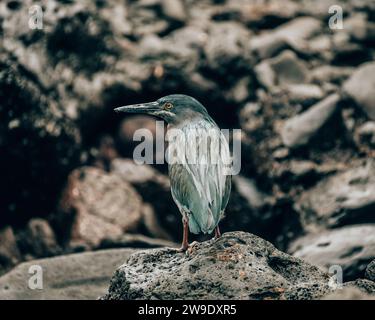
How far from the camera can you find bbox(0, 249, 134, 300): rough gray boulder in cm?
631

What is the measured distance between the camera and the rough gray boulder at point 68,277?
6309mm

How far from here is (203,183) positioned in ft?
15.6

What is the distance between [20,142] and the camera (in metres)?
7.75

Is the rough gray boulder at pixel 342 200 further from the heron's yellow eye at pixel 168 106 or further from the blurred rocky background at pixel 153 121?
the heron's yellow eye at pixel 168 106

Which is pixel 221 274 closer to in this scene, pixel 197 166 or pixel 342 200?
pixel 197 166

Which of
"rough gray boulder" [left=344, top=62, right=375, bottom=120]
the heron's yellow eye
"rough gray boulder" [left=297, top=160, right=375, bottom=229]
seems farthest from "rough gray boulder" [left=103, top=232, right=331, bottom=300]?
"rough gray boulder" [left=344, top=62, right=375, bottom=120]

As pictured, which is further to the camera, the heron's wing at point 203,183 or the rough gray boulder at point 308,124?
the rough gray boulder at point 308,124

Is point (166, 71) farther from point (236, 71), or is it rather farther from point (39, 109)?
point (39, 109)

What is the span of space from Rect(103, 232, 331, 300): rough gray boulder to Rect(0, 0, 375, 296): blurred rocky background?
228cm

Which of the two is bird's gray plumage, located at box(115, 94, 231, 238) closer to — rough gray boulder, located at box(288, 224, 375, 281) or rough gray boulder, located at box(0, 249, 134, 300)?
rough gray boulder, located at box(0, 249, 134, 300)

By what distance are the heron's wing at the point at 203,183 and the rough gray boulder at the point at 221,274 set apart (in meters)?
0.21

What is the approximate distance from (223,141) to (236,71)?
4.33 m

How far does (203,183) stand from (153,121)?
14.5ft

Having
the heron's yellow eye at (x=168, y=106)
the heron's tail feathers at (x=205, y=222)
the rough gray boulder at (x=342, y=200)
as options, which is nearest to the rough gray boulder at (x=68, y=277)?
the heron's tail feathers at (x=205, y=222)
